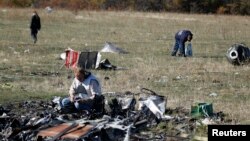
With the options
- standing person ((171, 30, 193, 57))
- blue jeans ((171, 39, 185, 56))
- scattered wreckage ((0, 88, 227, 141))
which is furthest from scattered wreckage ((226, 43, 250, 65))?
scattered wreckage ((0, 88, 227, 141))

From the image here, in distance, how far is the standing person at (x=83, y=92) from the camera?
11375mm

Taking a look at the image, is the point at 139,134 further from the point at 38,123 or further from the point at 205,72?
the point at 205,72

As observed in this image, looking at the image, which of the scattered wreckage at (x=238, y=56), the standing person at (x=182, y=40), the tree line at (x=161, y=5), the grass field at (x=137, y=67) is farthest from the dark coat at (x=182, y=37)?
the tree line at (x=161, y=5)

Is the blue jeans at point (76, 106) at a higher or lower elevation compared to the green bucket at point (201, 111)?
higher

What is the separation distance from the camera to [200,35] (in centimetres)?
3722

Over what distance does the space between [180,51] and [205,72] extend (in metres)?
5.11

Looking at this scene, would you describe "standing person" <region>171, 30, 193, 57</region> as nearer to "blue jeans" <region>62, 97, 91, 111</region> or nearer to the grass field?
the grass field

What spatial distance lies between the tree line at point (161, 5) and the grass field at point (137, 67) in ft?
108

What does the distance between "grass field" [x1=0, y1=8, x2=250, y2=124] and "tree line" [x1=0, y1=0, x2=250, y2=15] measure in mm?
33035

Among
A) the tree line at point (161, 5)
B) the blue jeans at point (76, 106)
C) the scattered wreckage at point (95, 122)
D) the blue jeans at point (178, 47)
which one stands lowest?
the scattered wreckage at point (95, 122)

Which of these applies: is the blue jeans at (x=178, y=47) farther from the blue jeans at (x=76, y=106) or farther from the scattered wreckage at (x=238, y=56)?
the blue jeans at (x=76, y=106)

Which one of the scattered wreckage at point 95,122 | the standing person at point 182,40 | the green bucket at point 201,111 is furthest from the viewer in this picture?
the standing person at point 182,40

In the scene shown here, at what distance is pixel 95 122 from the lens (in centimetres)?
1034

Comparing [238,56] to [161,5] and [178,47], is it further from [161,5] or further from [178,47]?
[161,5]
